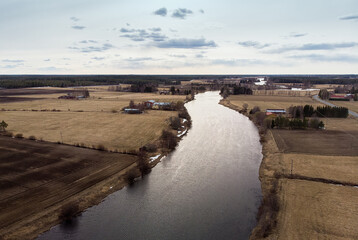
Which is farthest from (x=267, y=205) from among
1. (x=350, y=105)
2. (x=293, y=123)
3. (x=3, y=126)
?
(x=350, y=105)

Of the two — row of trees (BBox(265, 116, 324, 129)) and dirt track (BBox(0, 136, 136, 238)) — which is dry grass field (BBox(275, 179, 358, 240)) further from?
row of trees (BBox(265, 116, 324, 129))

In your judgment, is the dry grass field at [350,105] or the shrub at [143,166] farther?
the dry grass field at [350,105]

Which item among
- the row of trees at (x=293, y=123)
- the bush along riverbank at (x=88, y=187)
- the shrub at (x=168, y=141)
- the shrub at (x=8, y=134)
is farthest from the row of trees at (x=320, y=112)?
the shrub at (x=8, y=134)

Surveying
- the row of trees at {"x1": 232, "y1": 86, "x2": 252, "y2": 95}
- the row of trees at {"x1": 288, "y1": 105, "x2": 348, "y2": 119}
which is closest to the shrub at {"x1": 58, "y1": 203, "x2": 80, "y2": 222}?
the row of trees at {"x1": 288, "y1": 105, "x2": 348, "y2": 119}

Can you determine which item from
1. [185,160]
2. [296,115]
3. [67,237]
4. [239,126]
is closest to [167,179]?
[185,160]

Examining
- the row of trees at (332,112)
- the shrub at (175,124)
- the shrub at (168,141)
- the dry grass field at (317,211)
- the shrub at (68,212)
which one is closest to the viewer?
the dry grass field at (317,211)

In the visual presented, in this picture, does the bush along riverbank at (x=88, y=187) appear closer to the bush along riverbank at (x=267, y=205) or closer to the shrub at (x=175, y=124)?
the shrub at (x=175, y=124)

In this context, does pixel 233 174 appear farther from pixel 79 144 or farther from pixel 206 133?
pixel 79 144
